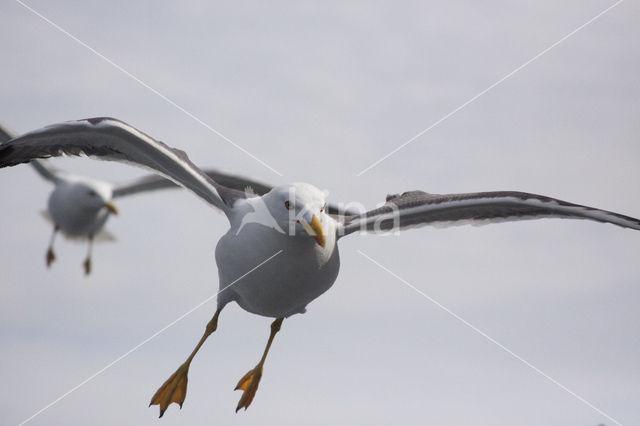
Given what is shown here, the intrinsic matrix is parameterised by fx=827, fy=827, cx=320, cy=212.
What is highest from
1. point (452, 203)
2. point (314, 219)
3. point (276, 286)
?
point (452, 203)

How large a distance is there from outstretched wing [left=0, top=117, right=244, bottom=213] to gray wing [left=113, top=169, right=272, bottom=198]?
6.50ft

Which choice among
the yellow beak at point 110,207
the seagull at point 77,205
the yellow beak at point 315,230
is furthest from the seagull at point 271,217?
the yellow beak at point 110,207

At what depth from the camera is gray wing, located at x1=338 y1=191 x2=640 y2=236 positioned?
441 inches

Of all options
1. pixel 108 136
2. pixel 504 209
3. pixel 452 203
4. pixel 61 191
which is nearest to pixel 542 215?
→ pixel 504 209

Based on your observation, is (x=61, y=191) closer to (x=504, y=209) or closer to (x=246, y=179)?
(x=246, y=179)

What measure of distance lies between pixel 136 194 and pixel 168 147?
22.9 ft

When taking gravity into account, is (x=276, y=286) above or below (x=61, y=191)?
below

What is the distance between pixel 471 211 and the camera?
1219 centimetres

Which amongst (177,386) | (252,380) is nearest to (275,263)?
(252,380)

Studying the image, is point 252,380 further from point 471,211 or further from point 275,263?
point 471,211

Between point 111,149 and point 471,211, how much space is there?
5243 millimetres

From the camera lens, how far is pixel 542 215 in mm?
11617

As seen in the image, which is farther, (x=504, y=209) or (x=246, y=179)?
(x=246, y=179)

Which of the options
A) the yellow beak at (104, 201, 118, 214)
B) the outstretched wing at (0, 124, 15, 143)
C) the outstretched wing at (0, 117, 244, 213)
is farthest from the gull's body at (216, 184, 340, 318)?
the yellow beak at (104, 201, 118, 214)
